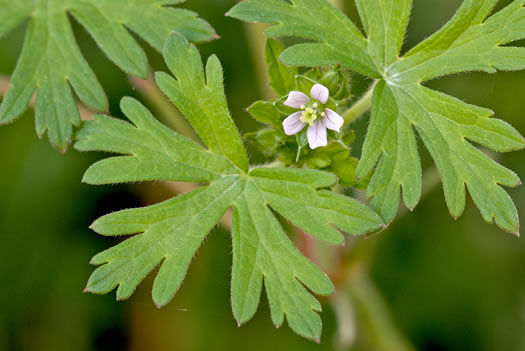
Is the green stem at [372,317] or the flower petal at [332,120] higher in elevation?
the flower petal at [332,120]

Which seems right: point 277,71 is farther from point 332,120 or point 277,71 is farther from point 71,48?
point 71,48

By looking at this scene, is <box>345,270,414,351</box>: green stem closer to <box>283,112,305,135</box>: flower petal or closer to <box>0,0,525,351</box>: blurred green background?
<box>0,0,525,351</box>: blurred green background

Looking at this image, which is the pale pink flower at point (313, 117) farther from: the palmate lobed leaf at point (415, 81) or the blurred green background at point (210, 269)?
the blurred green background at point (210, 269)

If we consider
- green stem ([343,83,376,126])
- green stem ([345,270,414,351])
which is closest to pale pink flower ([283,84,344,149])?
green stem ([343,83,376,126])

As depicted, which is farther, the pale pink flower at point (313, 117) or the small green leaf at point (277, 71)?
the small green leaf at point (277, 71)

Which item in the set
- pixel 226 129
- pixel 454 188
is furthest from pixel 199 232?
pixel 454 188

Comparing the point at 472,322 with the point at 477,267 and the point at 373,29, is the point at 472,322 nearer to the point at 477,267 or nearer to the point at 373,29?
the point at 477,267

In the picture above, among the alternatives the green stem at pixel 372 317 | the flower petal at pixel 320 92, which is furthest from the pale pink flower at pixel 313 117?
the green stem at pixel 372 317
